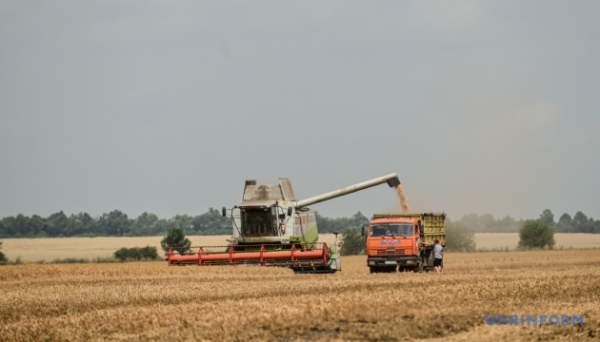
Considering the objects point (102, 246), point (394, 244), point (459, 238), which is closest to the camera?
point (394, 244)

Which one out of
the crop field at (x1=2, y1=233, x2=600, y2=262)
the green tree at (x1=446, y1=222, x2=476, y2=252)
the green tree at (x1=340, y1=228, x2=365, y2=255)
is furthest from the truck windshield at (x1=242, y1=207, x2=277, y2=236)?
the green tree at (x1=446, y1=222, x2=476, y2=252)

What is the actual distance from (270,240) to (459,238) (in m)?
57.0

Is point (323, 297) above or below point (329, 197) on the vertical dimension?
below

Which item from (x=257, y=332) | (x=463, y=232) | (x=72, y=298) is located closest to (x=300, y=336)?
(x=257, y=332)

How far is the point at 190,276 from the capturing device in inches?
1375

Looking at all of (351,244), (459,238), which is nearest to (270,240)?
(351,244)

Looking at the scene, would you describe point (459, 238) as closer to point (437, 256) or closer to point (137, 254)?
point (137, 254)

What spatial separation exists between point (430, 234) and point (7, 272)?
1866cm

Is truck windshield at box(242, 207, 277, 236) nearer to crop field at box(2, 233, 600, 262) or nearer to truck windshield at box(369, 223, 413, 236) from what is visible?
truck windshield at box(369, 223, 413, 236)

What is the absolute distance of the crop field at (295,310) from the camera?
16.8 m

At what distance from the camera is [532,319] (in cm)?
1809

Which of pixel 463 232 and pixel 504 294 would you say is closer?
pixel 504 294

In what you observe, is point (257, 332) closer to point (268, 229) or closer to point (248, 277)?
point (248, 277)

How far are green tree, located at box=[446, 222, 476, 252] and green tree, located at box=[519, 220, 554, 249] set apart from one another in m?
5.06
